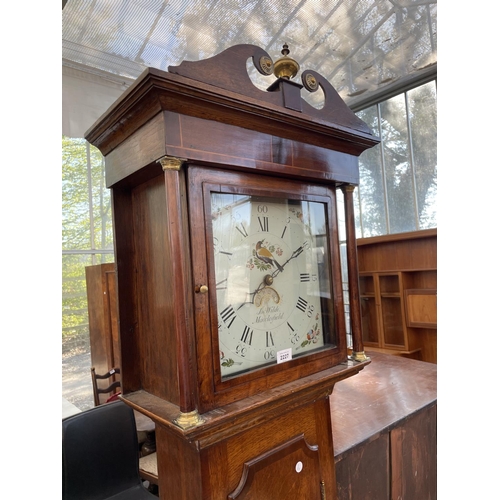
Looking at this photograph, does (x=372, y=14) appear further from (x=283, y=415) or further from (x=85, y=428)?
(x=85, y=428)

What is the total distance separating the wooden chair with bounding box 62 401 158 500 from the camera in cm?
156

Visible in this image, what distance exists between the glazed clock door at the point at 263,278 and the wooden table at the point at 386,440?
387mm

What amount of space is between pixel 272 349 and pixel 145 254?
33 cm

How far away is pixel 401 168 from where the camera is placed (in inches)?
167

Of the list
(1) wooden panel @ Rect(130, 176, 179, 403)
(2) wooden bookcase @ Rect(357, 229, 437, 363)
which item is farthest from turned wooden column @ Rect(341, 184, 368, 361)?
(2) wooden bookcase @ Rect(357, 229, 437, 363)

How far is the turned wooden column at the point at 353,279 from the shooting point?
892 mm

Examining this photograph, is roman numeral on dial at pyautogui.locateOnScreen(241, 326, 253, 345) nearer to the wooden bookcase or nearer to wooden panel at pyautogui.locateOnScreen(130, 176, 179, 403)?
wooden panel at pyautogui.locateOnScreen(130, 176, 179, 403)

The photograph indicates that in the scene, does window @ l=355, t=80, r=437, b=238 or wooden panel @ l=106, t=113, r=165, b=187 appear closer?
wooden panel @ l=106, t=113, r=165, b=187

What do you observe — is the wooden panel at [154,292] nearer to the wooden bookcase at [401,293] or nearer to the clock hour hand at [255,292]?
the clock hour hand at [255,292]

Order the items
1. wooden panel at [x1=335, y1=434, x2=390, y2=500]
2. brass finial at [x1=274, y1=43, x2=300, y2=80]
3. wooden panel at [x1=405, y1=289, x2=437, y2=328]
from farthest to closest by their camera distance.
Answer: wooden panel at [x1=405, y1=289, x2=437, y2=328] → wooden panel at [x1=335, y1=434, x2=390, y2=500] → brass finial at [x1=274, y1=43, x2=300, y2=80]

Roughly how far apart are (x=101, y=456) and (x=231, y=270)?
1462 millimetres

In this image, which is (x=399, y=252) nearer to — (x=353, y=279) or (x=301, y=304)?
(x=353, y=279)

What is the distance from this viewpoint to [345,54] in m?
3.61

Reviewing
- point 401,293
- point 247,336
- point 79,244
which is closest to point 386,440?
point 247,336
